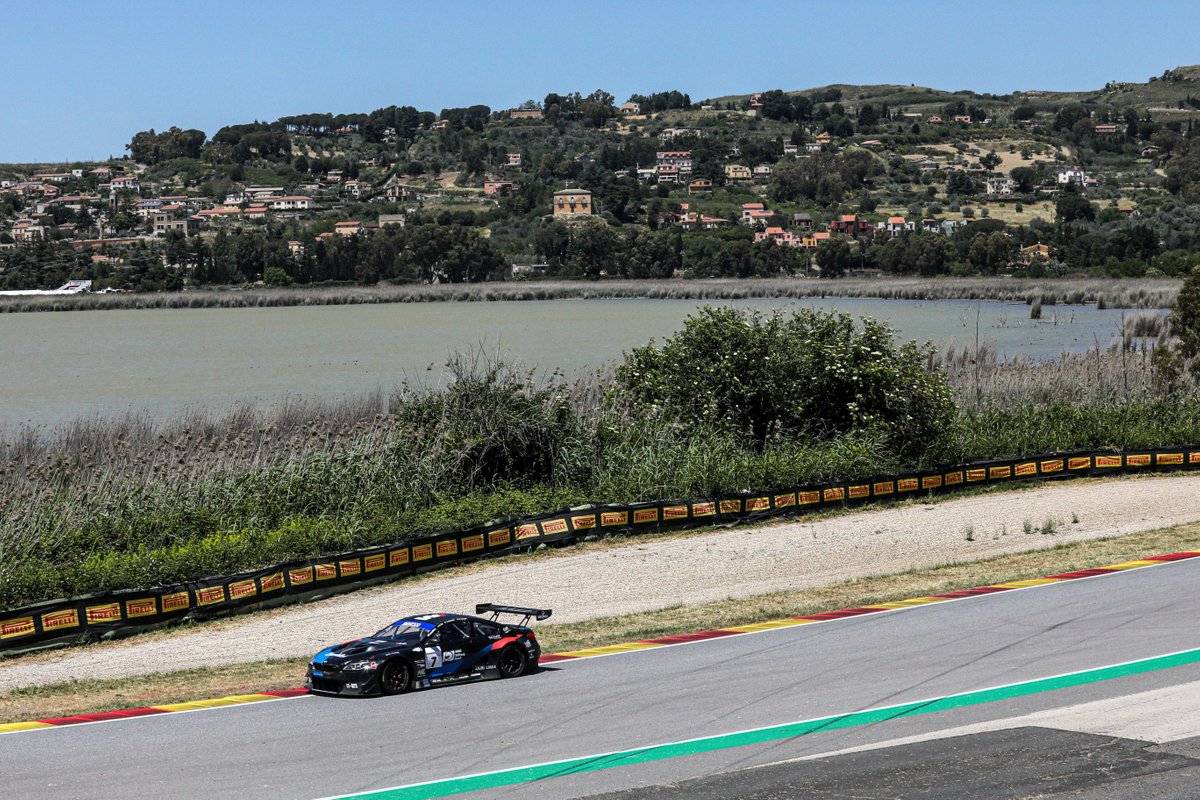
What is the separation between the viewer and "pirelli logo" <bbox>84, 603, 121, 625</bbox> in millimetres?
19656

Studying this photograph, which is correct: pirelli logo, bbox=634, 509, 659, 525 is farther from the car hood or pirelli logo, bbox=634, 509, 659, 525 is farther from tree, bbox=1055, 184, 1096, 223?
tree, bbox=1055, 184, 1096, 223

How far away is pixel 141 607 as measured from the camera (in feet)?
66.1

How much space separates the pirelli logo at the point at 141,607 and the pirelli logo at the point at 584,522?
8.25m

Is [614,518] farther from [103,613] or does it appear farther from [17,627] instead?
[17,627]

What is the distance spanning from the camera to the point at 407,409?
98.0ft

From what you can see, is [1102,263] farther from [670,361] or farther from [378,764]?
[378,764]

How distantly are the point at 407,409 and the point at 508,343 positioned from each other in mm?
50716

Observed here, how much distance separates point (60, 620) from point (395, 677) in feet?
22.5

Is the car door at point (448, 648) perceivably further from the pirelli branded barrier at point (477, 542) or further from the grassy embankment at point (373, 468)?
the grassy embankment at point (373, 468)

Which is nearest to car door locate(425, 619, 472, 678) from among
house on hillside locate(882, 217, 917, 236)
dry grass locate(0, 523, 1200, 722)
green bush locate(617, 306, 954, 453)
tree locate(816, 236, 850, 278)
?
dry grass locate(0, 523, 1200, 722)

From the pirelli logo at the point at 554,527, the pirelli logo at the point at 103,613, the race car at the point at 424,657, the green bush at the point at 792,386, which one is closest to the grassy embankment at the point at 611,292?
the green bush at the point at 792,386

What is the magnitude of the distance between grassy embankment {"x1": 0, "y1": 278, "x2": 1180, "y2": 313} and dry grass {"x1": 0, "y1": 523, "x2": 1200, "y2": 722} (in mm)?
88054

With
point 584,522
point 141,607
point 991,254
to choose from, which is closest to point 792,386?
point 584,522

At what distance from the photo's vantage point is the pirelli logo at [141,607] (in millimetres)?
20031
